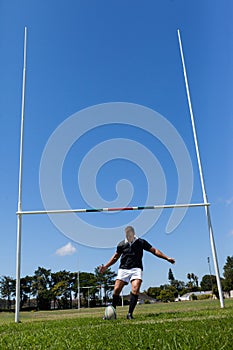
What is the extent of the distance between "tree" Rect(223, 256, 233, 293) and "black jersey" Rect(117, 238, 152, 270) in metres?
62.4

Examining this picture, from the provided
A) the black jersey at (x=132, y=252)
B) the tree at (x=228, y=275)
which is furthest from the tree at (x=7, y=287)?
the black jersey at (x=132, y=252)

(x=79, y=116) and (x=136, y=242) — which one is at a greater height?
(x=79, y=116)

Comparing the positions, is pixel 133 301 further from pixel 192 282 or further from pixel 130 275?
pixel 192 282

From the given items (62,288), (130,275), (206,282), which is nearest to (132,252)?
(130,275)

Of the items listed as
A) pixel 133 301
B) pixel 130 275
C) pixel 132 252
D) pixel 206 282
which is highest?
pixel 206 282

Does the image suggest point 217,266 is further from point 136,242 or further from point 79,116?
point 79,116

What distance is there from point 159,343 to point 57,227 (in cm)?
557

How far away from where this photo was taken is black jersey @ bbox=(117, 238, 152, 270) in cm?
541

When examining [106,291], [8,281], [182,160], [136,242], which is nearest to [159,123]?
[182,160]

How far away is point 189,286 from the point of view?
8956cm

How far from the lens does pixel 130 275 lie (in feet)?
17.6

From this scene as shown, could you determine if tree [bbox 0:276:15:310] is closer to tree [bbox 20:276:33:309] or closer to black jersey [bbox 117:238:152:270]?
tree [bbox 20:276:33:309]

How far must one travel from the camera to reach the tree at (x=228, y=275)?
63125 mm

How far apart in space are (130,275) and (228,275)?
258 ft
